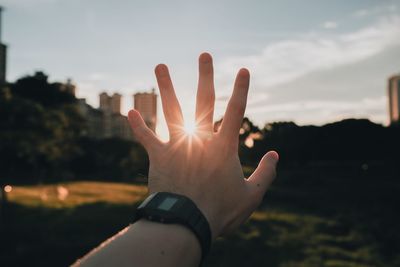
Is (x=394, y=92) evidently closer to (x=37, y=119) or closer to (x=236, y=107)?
(x=37, y=119)

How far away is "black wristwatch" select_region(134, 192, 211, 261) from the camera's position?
1623 millimetres

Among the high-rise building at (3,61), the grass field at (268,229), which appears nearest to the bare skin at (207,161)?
the grass field at (268,229)

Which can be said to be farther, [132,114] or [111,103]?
[111,103]

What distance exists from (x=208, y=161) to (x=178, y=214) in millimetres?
345

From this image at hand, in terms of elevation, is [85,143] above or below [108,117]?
below

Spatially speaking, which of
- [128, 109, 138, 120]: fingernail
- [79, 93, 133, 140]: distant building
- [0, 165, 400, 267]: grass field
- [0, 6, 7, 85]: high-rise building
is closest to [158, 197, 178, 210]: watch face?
[128, 109, 138, 120]: fingernail

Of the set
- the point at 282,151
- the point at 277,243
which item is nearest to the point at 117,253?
the point at 277,243

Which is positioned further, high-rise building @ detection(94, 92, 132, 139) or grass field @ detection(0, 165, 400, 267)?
high-rise building @ detection(94, 92, 132, 139)

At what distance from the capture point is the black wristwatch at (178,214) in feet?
5.32

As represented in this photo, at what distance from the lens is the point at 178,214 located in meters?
1.62

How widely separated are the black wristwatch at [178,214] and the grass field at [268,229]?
9.12m

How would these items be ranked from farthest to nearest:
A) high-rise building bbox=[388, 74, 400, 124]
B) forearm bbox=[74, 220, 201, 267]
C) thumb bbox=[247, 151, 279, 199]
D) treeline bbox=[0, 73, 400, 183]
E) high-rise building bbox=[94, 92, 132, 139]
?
high-rise building bbox=[388, 74, 400, 124], high-rise building bbox=[94, 92, 132, 139], treeline bbox=[0, 73, 400, 183], thumb bbox=[247, 151, 279, 199], forearm bbox=[74, 220, 201, 267]

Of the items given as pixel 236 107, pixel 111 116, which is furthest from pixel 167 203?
pixel 111 116

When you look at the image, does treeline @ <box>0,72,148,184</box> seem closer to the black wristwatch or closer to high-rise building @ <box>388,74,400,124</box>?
the black wristwatch
